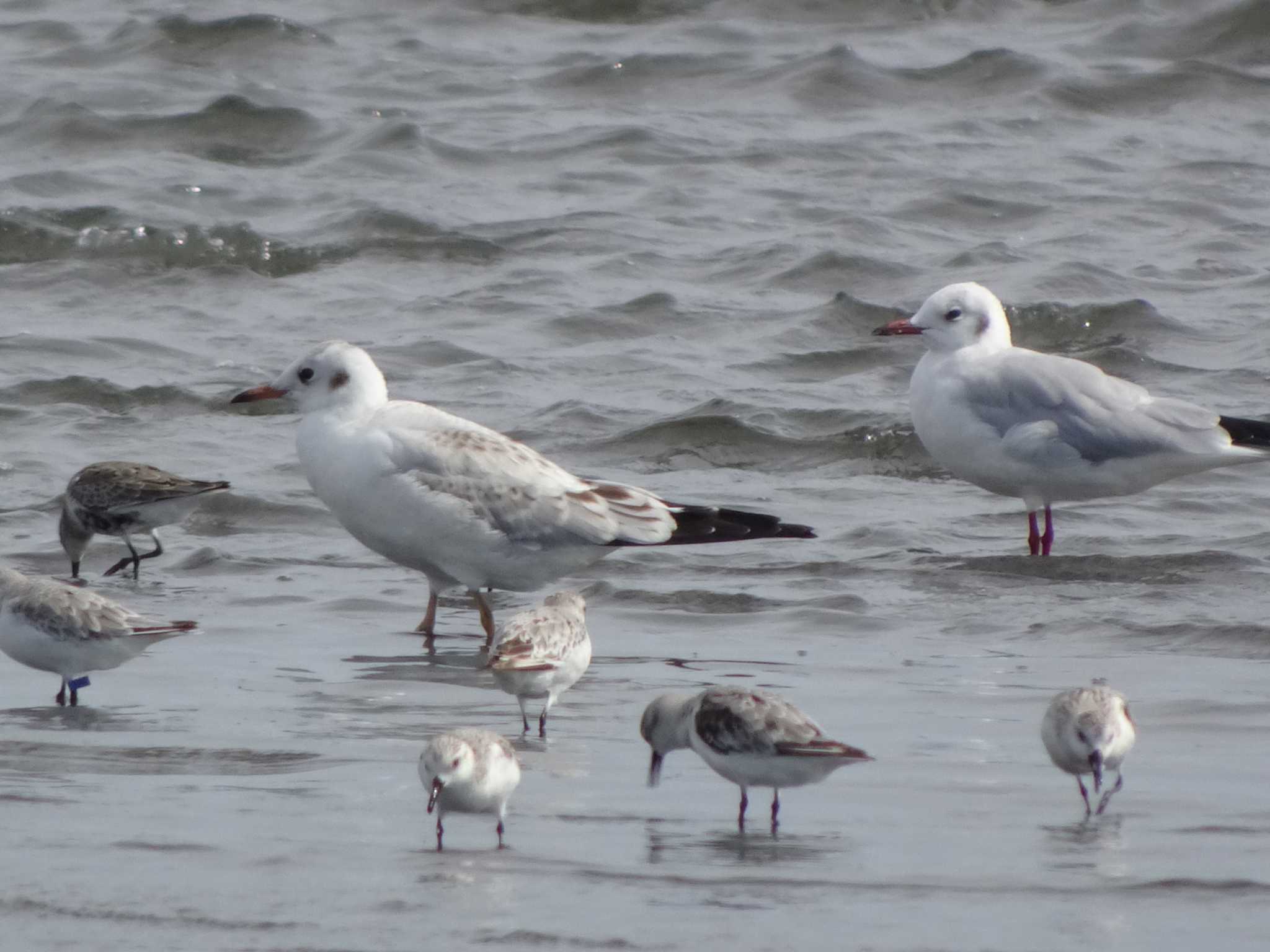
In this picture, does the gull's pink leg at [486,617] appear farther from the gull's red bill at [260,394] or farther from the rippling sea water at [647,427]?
the gull's red bill at [260,394]

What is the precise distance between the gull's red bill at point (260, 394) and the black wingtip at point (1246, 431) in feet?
13.9

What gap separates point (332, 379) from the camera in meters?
8.25

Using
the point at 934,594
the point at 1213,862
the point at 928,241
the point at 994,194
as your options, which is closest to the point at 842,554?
the point at 934,594

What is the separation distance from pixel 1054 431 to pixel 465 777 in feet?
17.5

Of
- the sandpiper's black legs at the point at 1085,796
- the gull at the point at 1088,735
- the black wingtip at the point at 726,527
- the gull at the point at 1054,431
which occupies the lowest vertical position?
the sandpiper's black legs at the point at 1085,796

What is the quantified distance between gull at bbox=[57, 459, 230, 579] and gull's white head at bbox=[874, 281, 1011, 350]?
3.30 meters

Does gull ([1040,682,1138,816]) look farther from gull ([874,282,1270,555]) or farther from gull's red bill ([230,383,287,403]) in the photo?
gull ([874,282,1270,555])

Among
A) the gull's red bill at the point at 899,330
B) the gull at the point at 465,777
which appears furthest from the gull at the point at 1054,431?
Answer: the gull at the point at 465,777

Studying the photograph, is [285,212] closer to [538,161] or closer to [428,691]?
[538,161]

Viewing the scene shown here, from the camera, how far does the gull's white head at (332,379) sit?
8.24 m

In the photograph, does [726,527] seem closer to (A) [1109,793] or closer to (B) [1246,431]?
(B) [1246,431]

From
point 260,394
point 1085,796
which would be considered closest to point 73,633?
point 260,394

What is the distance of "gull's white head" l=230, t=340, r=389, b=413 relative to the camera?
8.24 meters

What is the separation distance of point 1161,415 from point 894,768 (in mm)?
4686
